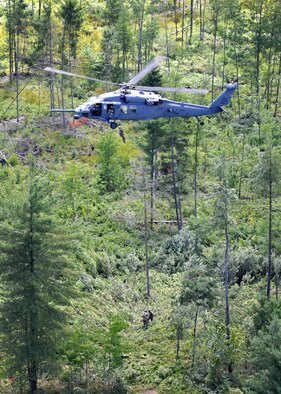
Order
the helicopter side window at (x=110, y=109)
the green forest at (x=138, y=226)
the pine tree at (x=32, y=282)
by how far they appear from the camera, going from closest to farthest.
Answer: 1. the pine tree at (x=32, y=282)
2. the green forest at (x=138, y=226)
3. the helicopter side window at (x=110, y=109)

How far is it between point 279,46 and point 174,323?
28363 millimetres

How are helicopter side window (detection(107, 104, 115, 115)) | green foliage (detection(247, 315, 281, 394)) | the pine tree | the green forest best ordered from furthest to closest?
helicopter side window (detection(107, 104, 115, 115)) → the green forest → the pine tree → green foliage (detection(247, 315, 281, 394))

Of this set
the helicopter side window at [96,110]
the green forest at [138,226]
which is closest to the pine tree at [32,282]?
the green forest at [138,226]

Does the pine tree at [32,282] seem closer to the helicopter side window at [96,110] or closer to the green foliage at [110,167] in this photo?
the helicopter side window at [96,110]

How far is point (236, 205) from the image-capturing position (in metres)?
39.6

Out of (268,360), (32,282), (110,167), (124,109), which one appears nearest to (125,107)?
(124,109)

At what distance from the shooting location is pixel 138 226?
124ft

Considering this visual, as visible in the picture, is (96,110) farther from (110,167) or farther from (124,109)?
(110,167)

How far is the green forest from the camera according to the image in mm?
24016

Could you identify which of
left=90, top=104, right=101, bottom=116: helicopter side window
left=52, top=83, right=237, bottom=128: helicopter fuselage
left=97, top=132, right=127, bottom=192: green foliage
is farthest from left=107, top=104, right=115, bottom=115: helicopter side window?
left=97, top=132, right=127, bottom=192: green foliage

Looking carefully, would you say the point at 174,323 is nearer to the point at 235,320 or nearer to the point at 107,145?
the point at 235,320

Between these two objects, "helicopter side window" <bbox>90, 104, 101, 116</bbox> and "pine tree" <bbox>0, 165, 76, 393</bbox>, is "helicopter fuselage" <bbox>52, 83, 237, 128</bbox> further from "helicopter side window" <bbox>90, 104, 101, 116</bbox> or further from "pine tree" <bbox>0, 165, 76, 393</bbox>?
"pine tree" <bbox>0, 165, 76, 393</bbox>

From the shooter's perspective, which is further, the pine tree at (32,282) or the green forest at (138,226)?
the green forest at (138,226)

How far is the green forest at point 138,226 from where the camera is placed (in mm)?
24016
